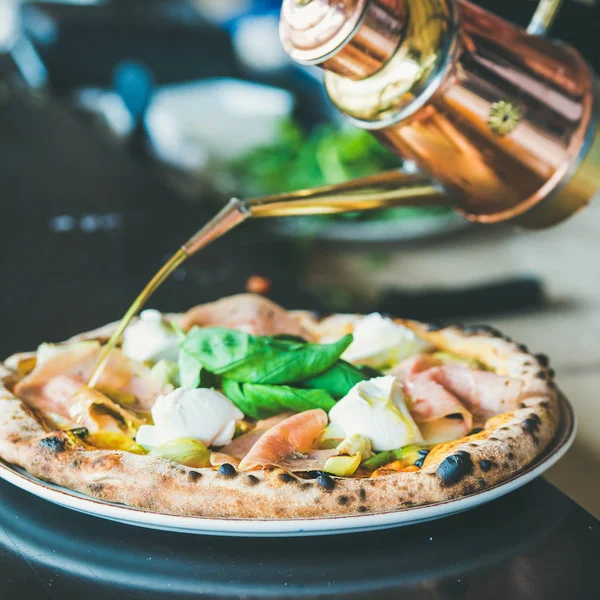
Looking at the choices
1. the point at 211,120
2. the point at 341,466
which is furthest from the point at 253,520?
the point at 211,120

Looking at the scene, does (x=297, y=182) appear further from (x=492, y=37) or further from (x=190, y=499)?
(x=190, y=499)

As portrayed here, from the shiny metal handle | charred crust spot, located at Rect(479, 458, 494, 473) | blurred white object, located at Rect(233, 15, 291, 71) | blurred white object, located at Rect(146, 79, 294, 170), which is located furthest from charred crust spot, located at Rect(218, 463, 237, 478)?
blurred white object, located at Rect(233, 15, 291, 71)

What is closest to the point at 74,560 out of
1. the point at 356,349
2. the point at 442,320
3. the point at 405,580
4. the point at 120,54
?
the point at 405,580

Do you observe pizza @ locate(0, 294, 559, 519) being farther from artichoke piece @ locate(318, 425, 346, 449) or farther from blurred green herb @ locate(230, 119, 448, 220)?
blurred green herb @ locate(230, 119, 448, 220)

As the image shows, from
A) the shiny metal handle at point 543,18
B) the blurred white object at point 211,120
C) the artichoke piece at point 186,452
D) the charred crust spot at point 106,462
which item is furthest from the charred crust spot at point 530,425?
the blurred white object at point 211,120

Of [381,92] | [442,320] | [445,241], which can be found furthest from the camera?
[445,241]

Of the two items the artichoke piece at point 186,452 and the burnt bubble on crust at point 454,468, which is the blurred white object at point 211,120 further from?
the burnt bubble on crust at point 454,468
